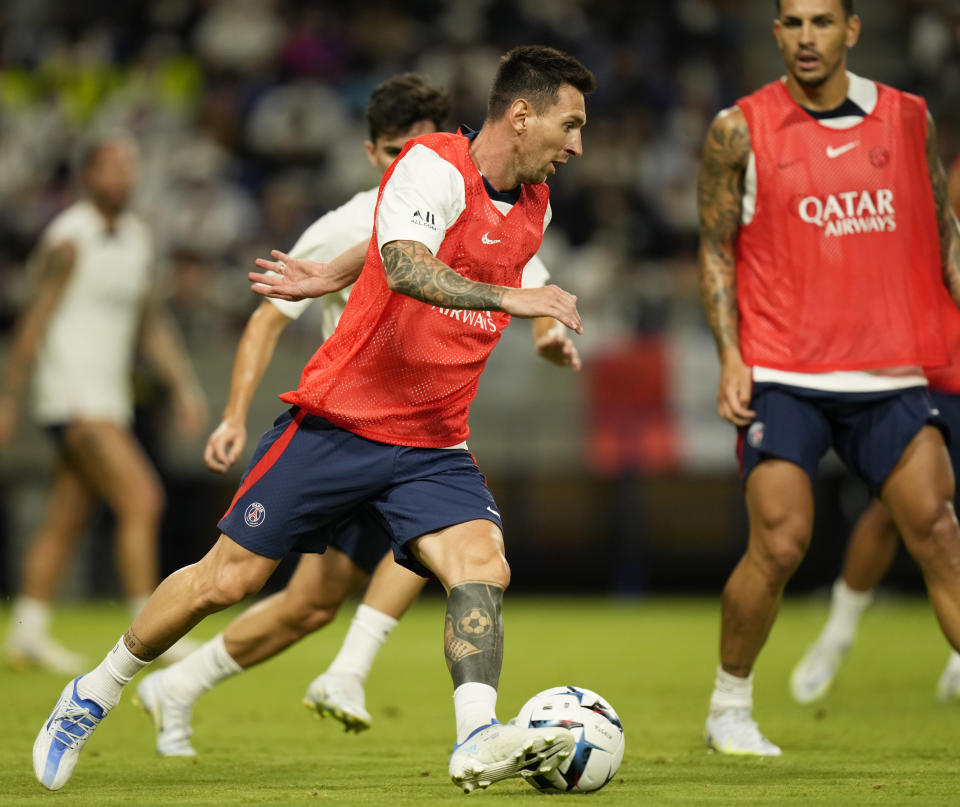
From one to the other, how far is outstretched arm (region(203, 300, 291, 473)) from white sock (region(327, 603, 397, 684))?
2.60 ft

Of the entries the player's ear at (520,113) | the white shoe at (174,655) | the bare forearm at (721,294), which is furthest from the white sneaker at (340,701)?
the white shoe at (174,655)

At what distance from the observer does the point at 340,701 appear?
5816mm

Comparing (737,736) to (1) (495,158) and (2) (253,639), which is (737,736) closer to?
(2) (253,639)

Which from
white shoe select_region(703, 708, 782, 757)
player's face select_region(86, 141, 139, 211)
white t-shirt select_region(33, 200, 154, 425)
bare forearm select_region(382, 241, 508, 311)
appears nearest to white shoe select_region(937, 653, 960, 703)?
white shoe select_region(703, 708, 782, 757)

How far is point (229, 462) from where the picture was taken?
5805mm

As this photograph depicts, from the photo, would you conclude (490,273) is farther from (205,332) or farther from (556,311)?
(205,332)

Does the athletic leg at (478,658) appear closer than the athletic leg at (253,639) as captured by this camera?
Yes

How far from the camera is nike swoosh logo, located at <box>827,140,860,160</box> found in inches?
221

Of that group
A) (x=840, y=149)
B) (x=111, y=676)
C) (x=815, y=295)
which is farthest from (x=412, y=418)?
(x=840, y=149)

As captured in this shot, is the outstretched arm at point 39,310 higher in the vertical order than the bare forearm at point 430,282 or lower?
lower

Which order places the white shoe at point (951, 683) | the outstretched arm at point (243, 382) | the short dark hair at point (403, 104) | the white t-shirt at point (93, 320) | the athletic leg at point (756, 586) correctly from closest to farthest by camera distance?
the athletic leg at point (756, 586), the outstretched arm at point (243, 382), the short dark hair at point (403, 104), the white shoe at point (951, 683), the white t-shirt at point (93, 320)

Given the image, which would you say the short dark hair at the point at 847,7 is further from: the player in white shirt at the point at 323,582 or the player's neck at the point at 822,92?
the player in white shirt at the point at 323,582

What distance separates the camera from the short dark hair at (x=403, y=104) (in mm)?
6066

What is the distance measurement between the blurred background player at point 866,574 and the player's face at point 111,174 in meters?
4.50
